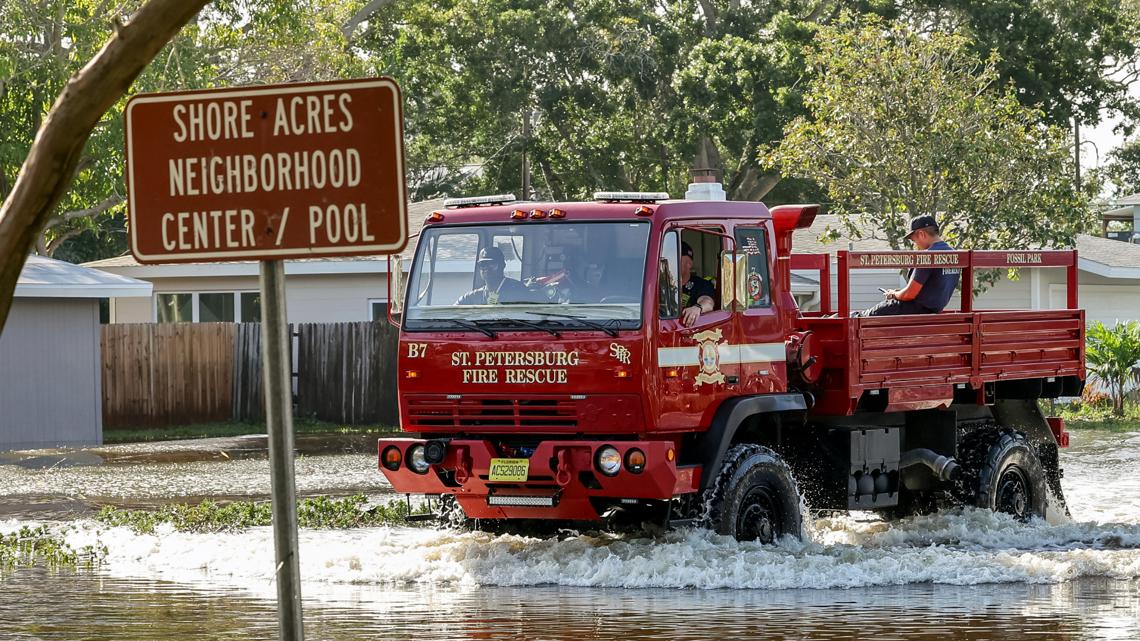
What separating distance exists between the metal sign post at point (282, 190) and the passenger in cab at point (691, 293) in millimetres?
7494

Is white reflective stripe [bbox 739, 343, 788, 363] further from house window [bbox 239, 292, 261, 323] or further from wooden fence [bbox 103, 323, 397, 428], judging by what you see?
house window [bbox 239, 292, 261, 323]

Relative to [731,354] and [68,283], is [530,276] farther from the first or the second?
[68,283]

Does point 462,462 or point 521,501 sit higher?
point 462,462

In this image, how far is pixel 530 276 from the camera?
41.1 ft

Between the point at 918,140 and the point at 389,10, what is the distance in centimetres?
2357

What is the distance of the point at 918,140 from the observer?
28.3 m

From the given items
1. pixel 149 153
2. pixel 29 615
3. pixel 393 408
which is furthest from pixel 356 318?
pixel 149 153

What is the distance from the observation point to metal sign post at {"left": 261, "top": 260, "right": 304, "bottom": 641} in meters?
4.78

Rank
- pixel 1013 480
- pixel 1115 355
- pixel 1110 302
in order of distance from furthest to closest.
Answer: pixel 1110 302, pixel 1115 355, pixel 1013 480

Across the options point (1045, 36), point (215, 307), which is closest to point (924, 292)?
point (215, 307)

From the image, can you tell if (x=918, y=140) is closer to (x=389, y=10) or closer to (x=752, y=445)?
(x=752, y=445)

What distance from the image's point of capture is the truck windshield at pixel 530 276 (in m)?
12.2

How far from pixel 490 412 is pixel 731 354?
1.78 meters

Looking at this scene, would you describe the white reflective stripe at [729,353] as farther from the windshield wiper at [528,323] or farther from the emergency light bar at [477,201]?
the emergency light bar at [477,201]
